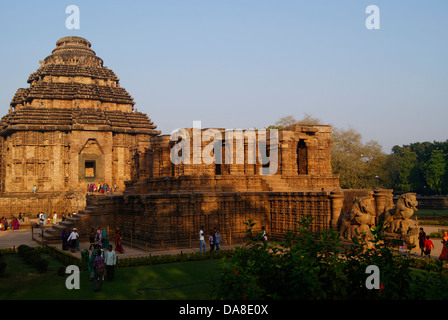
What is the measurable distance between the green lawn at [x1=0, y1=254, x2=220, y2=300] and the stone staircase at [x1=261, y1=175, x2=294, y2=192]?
8493 millimetres

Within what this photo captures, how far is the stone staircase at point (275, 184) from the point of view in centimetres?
2381

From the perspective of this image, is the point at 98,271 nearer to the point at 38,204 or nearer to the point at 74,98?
the point at 38,204

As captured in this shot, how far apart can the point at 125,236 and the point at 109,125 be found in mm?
23316

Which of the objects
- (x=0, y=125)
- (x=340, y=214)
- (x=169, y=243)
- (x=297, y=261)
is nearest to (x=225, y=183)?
(x=169, y=243)

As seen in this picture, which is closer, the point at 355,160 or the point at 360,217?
the point at 360,217

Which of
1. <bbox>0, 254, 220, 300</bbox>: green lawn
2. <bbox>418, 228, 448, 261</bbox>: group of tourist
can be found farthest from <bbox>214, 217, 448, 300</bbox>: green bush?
<bbox>418, 228, 448, 261</bbox>: group of tourist

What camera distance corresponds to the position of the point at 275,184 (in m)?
24.1

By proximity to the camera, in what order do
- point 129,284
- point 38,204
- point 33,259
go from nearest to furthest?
point 129,284, point 33,259, point 38,204

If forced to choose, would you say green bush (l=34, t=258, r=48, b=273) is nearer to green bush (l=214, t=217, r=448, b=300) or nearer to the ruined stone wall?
green bush (l=214, t=217, r=448, b=300)

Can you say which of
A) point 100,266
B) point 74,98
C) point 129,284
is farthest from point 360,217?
point 74,98

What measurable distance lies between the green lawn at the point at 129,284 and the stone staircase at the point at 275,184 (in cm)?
849

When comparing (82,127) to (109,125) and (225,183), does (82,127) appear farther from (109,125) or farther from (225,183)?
(225,183)

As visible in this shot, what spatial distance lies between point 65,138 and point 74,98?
553cm
